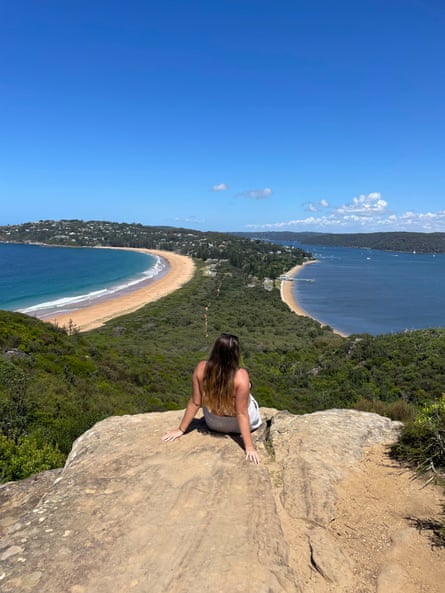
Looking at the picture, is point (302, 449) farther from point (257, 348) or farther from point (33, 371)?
point (257, 348)

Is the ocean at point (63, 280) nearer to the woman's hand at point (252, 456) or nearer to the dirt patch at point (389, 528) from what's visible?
the woman's hand at point (252, 456)

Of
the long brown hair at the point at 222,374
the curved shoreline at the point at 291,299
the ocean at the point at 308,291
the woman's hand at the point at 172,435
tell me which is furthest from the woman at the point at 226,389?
the ocean at the point at 308,291

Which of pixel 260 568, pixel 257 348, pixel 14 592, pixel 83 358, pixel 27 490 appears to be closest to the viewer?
pixel 14 592

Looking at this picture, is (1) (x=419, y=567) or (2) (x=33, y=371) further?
(2) (x=33, y=371)

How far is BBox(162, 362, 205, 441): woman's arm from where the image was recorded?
5.00 meters

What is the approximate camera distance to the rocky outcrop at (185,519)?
3010mm

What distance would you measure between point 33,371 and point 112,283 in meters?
68.6

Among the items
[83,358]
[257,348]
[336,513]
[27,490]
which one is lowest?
[257,348]

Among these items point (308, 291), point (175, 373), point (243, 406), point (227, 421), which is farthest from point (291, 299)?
point (243, 406)

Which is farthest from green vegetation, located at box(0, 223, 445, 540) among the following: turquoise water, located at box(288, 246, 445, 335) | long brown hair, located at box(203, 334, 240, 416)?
turquoise water, located at box(288, 246, 445, 335)

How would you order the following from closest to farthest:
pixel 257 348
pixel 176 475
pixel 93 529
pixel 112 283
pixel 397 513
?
1. pixel 93 529
2. pixel 397 513
3. pixel 176 475
4. pixel 257 348
5. pixel 112 283

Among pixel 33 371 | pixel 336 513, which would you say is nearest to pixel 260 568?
pixel 336 513

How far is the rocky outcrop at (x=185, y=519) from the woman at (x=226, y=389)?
11.3 inches

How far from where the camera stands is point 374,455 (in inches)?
210
